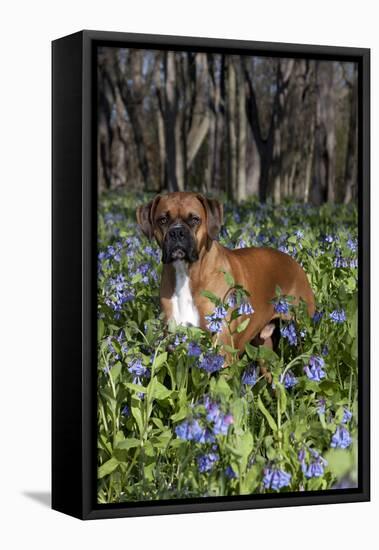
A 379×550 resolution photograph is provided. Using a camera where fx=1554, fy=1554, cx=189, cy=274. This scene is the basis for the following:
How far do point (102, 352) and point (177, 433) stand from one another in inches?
20.1

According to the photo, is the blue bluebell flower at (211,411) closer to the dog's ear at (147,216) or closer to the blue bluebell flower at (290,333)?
the blue bluebell flower at (290,333)

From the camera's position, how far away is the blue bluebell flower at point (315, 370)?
24.8 ft

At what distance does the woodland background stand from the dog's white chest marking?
39 cm

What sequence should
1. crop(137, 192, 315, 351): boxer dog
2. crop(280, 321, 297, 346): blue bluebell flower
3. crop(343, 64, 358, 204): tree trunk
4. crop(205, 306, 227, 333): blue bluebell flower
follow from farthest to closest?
crop(343, 64, 358, 204): tree trunk < crop(280, 321, 297, 346): blue bluebell flower < crop(205, 306, 227, 333): blue bluebell flower < crop(137, 192, 315, 351): boxer dog

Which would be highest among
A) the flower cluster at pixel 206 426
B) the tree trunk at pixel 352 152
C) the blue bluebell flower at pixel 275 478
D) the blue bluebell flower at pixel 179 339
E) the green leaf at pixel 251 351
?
the tree trunk at pixel 352 152

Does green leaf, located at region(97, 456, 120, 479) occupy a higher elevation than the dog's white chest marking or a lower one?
lower

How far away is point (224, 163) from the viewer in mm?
7551

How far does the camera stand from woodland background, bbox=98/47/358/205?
7.17 metres

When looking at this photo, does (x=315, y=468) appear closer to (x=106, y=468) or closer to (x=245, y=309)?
(x=245, y=309)

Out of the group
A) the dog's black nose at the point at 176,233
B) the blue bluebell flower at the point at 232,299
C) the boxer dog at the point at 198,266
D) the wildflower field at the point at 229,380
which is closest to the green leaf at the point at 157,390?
the wildflower field at the point at 229,380

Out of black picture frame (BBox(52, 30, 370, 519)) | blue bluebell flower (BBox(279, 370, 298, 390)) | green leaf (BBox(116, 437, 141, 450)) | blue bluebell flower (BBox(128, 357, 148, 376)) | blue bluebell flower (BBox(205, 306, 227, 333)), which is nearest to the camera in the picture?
black picture frame (BBox(52, 30, 370, 519))

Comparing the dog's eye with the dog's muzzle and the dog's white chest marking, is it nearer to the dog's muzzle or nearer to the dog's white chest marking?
the dog's muzzle

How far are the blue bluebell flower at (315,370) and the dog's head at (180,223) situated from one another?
78 cm

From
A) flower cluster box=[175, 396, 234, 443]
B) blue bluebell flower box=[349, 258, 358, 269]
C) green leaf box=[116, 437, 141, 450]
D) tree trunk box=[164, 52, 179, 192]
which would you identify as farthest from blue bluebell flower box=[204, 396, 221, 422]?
blue bluebell flower box=[349, 258, 358, 269]
